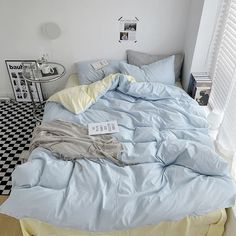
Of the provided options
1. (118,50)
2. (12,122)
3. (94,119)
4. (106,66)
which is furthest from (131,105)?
(12,122)

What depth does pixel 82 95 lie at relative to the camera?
2014 millimetres

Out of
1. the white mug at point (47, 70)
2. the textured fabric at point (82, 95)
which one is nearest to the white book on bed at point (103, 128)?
the textured fabric at point (82, 95)

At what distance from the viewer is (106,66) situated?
2455 millimetres

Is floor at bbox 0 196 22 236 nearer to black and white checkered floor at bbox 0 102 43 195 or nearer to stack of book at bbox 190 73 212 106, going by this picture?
black and white checkered floor at bbox 0 102 43 195

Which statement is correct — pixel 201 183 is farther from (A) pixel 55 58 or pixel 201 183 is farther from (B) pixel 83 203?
(A) pixel 55 58

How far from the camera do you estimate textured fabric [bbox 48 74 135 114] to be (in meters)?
1.95

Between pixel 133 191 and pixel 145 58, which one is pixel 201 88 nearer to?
pixel 145 58

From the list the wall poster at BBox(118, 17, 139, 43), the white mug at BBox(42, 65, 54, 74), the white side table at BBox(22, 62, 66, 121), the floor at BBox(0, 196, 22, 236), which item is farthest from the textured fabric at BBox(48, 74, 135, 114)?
the floor at BBox(0, 196, 22, 236)

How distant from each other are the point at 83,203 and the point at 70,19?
181cm

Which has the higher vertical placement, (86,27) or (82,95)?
(86,27)

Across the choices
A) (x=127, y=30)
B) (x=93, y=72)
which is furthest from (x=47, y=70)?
(x=127, y=30)

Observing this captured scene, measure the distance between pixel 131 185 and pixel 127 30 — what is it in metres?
1.65

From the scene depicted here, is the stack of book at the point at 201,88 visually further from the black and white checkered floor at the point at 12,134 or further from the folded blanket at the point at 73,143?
the black and white checkered floor at the point at 12,134

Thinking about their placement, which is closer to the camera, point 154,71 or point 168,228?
point 168,228
